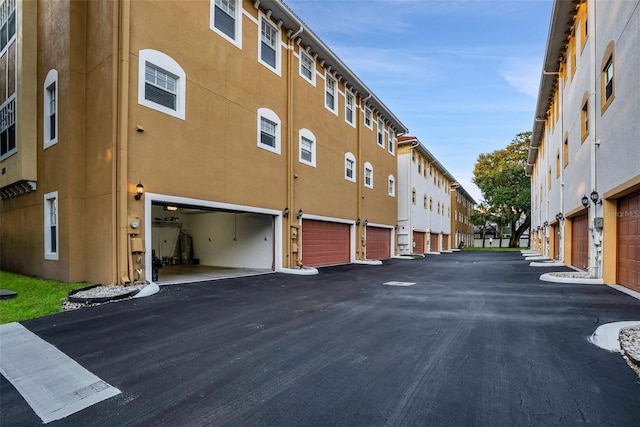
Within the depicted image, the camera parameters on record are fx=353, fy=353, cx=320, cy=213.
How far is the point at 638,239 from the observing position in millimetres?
7852

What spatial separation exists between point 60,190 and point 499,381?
10656 millimetres

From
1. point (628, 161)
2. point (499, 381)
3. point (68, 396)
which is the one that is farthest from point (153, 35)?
point (628, 161)

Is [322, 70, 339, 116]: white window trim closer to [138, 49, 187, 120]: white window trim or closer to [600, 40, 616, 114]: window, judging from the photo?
[138, 49, 187, 120]: white window trim

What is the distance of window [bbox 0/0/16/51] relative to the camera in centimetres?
1209

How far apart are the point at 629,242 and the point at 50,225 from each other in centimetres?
1505

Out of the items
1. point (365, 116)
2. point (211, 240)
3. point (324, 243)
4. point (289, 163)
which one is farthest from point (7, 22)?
point (365, 116)

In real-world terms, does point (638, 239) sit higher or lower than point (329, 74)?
lower

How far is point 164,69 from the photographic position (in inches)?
362

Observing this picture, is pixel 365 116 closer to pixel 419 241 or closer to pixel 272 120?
pixel 272 120

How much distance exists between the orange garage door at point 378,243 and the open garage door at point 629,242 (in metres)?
12.2

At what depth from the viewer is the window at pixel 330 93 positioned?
16.5 meters

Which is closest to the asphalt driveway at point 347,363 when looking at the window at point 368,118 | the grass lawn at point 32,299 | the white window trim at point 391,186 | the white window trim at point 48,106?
the grass lawn at point 32,299

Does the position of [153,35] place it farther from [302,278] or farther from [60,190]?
[302,278]

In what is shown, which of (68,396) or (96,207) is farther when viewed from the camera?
(96,207)
